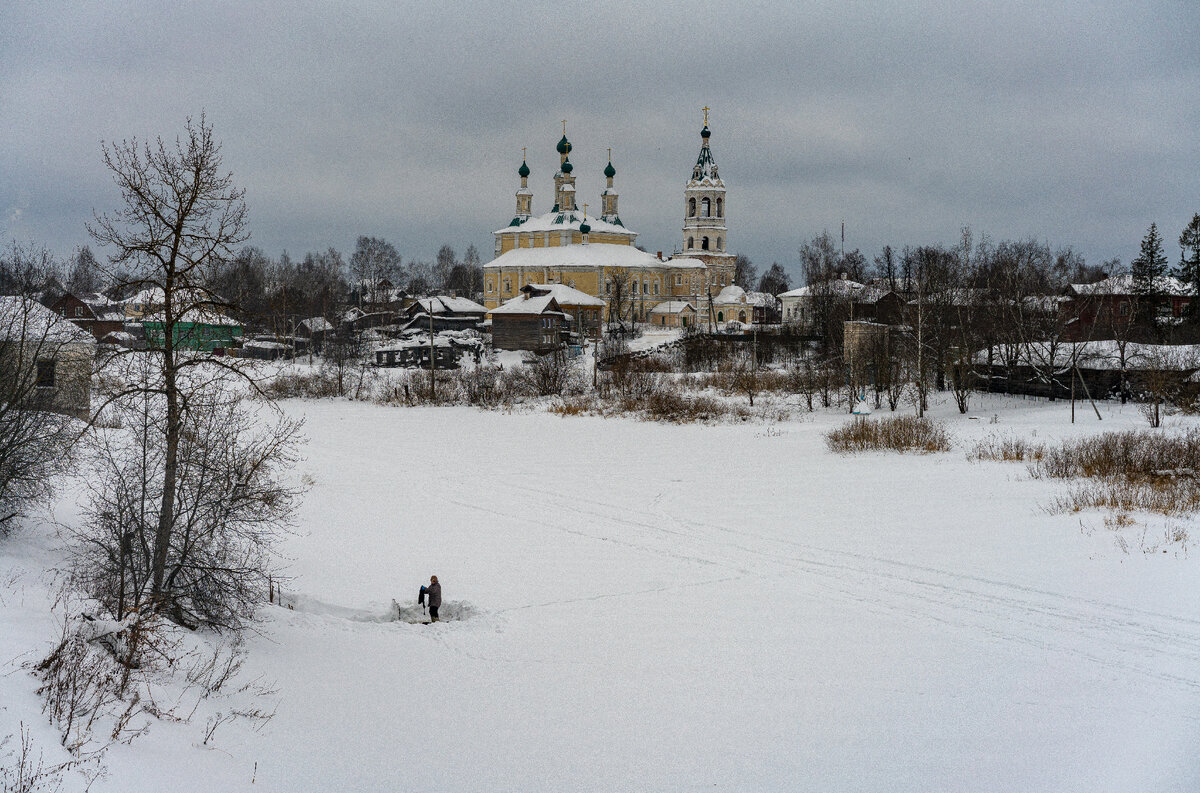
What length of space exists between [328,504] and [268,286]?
2384 inches

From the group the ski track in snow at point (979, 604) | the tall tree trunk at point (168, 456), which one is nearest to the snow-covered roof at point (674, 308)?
the ski track in snow at point (979, 604)

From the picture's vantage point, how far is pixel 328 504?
1927 centimetres

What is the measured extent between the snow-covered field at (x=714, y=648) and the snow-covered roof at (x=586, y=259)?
58922mm

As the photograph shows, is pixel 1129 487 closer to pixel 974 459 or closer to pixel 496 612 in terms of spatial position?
pixel 974 459

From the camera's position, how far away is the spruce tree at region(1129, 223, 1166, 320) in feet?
137

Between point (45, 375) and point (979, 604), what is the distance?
15.1 m

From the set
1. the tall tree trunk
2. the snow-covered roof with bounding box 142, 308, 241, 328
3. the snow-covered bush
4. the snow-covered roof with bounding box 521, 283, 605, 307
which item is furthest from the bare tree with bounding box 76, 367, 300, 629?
the snow-covered roof with bounding box 521, 283, 605, 307

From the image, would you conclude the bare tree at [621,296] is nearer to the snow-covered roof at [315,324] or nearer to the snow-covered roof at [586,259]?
the snow-covered roof at [586,259]

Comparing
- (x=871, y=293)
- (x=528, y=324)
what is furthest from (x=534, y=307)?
(x=871, y=293)

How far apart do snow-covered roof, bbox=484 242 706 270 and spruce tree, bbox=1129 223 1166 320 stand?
42025 millimetres

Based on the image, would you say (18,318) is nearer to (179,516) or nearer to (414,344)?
(179,516)

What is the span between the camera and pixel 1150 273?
4219 centimetres

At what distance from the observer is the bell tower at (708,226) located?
266 feet

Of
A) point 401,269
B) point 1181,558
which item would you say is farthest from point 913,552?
point 401,269
